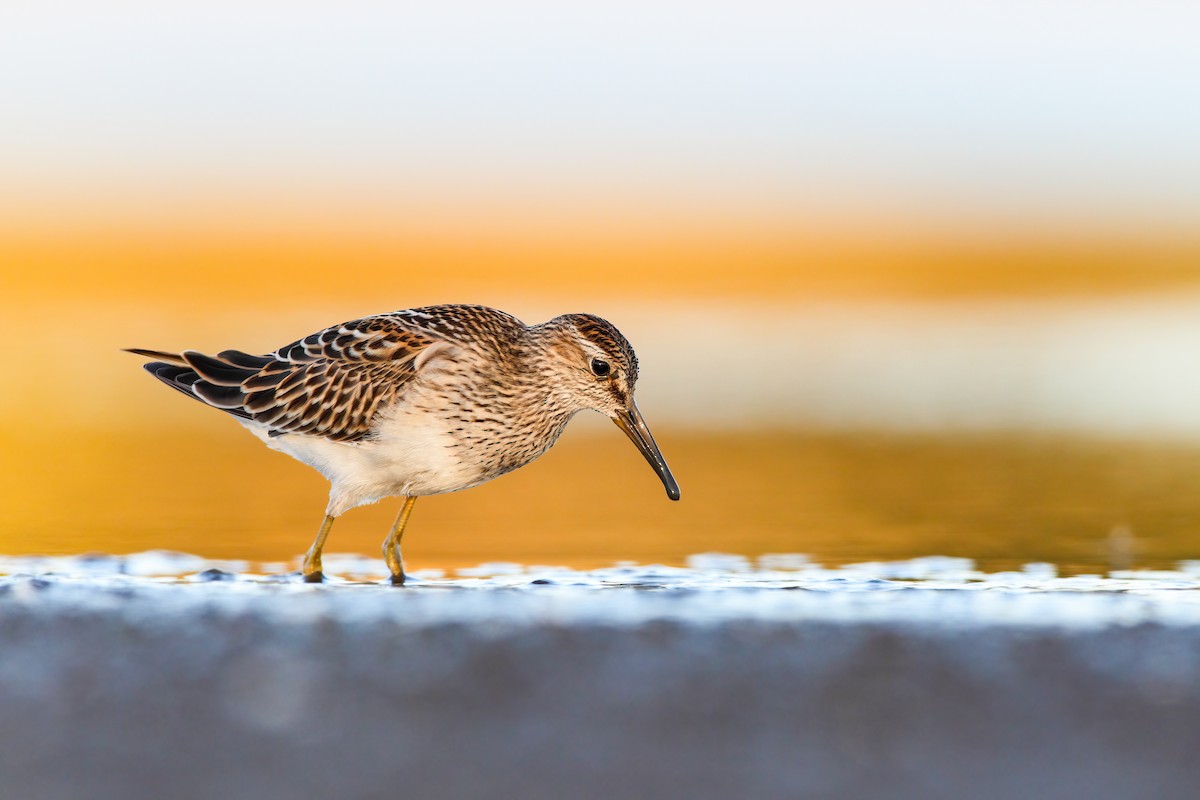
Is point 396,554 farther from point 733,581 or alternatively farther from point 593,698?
point 593,698

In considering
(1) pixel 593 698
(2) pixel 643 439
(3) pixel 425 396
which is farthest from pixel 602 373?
(1) pixel 593 698

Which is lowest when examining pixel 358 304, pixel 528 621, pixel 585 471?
pixel 528 621

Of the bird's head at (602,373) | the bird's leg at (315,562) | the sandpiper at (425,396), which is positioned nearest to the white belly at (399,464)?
the sandpiper at (425,396)

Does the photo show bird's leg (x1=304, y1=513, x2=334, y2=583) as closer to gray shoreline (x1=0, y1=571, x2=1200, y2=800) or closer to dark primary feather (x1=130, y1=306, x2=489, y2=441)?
dark primary feather (x1=130, y1=306, x2=489, y2=441)

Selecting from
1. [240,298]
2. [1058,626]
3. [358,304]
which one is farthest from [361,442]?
[240,298]

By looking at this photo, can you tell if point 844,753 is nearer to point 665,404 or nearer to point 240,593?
point 240,593

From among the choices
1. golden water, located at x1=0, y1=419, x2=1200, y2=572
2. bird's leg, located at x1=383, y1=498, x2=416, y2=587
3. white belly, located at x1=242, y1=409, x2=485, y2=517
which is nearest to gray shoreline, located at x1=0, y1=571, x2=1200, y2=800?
bird's leg, located at x1=383, y1=498, x2=416, y2=587
